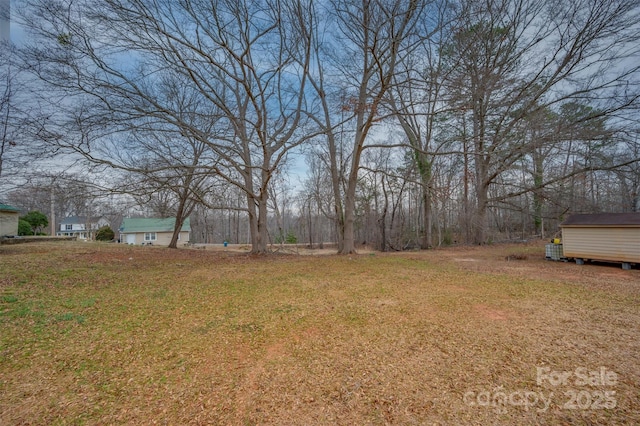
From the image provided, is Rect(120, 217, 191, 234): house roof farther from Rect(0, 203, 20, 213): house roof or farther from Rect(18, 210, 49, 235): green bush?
Rect(0, 203, 20, 213): house roof

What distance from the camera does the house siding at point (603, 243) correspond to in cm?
709

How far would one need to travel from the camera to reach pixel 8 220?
47.4 feet

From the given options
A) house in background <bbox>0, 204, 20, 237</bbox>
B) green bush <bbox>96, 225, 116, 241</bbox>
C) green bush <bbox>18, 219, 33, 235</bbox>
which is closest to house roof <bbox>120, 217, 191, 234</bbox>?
green bush <bbox>96, 225, 116, 241</bbox>

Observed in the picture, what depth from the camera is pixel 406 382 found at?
79.4 inches

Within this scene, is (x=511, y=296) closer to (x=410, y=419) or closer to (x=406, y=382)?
(x=406, y=382)

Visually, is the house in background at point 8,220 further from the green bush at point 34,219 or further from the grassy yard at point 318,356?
the grassy yard at point 318,356

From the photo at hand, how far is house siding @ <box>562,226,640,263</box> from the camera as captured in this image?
709cm

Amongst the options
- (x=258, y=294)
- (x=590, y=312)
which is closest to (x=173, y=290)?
(x=258, y=294)

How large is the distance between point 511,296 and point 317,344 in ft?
11.4

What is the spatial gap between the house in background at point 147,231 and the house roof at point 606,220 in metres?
30.7

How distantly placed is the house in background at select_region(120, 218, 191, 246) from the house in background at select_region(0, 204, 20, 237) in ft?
41.3

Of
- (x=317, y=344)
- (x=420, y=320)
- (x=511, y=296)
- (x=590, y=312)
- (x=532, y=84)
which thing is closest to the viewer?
(x=317, y=344)

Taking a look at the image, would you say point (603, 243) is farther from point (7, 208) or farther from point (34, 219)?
point (34, 219)

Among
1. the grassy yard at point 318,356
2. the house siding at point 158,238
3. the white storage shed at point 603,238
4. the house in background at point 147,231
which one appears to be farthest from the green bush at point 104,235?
the white storage shed at point 603,238
